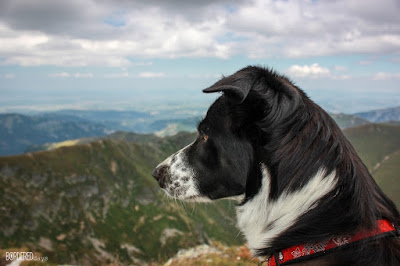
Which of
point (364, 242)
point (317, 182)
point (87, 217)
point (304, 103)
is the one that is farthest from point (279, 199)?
point (87, 217)

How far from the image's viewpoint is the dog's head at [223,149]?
3.32m

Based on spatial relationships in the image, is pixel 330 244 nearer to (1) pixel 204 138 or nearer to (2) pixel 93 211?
(1) pixel 204 138

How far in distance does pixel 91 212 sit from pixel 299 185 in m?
149

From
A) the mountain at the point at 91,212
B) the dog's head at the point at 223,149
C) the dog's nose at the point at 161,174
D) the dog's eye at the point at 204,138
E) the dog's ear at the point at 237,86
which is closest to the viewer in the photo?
the dog's ear at the point at 237,86

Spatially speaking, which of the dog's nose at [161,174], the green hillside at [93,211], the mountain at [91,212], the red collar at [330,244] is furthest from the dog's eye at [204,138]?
the green hillside at [93,211]

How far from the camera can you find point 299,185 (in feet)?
10.2

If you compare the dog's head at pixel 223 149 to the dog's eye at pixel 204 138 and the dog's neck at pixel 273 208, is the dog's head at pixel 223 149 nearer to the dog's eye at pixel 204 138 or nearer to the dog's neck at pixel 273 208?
the dog's eye at pixel 204 138

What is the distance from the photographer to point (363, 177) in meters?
3.12

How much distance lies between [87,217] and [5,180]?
125 feet

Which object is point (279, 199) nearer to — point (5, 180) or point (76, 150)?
point (5, 180)

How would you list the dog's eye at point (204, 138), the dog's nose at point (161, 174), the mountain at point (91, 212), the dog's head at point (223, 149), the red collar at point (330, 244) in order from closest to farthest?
the red collar at point (330, 244), the dog's head at point (223, 149), the dog's eye at point (204, 138), the dog's nose at point (161, 174), the mountain at point (91, 212)

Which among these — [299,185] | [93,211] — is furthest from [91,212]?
[299,185]

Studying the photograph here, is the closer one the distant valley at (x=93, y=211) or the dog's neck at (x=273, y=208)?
the dog's neck at (x=273, y=208)

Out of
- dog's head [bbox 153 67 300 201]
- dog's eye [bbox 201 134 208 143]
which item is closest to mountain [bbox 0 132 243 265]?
dog's head [bbox 153 67 300 201]
